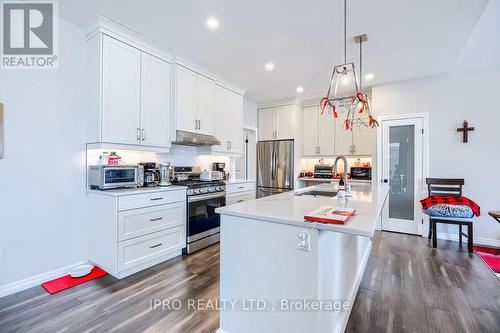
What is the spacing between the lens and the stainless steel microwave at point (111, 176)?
256 cm

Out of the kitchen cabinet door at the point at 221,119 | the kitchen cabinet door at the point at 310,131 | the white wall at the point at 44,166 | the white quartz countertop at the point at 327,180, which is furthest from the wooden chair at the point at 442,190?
the white wall at the point at 44,166

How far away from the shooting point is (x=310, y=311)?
1.32 meters

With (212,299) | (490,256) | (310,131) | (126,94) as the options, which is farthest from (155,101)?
(490,256)

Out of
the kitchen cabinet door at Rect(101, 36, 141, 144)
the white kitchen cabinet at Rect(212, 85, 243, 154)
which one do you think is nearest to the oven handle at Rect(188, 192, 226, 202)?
the white kitchen cabinet at Rect(212, 85, 243, 154)

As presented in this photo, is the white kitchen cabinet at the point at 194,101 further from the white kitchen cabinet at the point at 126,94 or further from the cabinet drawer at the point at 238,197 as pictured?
the cabinet drawer at the point at 238,197

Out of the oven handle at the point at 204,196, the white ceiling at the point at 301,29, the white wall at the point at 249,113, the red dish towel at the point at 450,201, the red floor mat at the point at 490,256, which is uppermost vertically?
the white ceiling at the point at 301,29

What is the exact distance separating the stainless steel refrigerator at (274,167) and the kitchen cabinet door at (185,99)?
2.31 m

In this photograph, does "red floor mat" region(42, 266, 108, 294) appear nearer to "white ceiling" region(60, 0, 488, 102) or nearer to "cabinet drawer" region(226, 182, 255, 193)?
"cabinet drawer" region(226, 182, 255, 193)

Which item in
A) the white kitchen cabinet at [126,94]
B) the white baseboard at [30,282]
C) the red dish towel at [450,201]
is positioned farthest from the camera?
the red dish towel at [450,201]

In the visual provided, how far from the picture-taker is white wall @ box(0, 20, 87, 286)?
7.19ft

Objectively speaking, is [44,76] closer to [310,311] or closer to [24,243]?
[24,243]

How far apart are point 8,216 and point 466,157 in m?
5.92

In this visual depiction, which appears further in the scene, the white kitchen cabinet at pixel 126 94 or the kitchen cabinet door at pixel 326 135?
the kitchen cabinet door at pixel 326 135

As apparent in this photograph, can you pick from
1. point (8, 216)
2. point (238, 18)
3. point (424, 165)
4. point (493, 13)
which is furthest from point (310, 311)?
point (424, 165)
